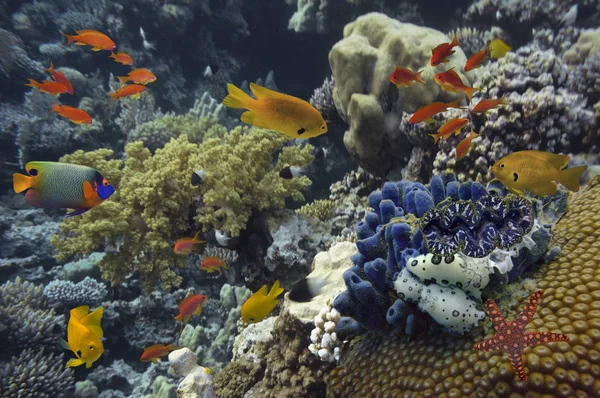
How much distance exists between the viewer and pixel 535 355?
4.81 ft

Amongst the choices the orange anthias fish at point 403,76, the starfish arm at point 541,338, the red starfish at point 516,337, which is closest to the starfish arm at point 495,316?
the red starfish at point 516,337

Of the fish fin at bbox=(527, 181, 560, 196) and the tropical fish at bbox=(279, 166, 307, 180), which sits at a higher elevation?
the fish fin at bbox=(527, 181, 560, 196)

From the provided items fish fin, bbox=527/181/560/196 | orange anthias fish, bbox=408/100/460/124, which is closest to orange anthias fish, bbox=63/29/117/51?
orange anthias fish, bbox=408/100/460/124

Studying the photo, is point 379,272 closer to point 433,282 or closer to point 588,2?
point 433,282

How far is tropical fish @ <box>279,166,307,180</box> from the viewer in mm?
4211

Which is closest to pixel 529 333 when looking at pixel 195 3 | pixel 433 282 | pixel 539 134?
pixel 433 282

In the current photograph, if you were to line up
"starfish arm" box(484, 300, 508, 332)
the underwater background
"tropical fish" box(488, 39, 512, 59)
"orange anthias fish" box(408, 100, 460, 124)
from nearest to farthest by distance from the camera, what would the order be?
"starfish arm" box(484, 300, 508, 332) < the underwater background < "orange anthias fish" box(408, 100, 460, 124) < "tropical fish" box(488, 39, 512, 59)

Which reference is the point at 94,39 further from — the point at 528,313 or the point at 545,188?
the point at 528,313

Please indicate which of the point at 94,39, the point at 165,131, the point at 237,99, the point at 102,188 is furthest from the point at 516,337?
the point at 165,131

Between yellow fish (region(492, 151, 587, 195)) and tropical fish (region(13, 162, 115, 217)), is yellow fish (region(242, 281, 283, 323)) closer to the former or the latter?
tropical fish (region(13, 162, 115, 217))

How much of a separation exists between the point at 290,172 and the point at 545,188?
2671 mm

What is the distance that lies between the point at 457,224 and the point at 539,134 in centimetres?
271

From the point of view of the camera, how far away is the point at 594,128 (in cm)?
370

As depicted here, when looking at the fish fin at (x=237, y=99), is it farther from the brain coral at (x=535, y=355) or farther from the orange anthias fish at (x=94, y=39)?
the orange anthias fish at (x=94, y=39)
